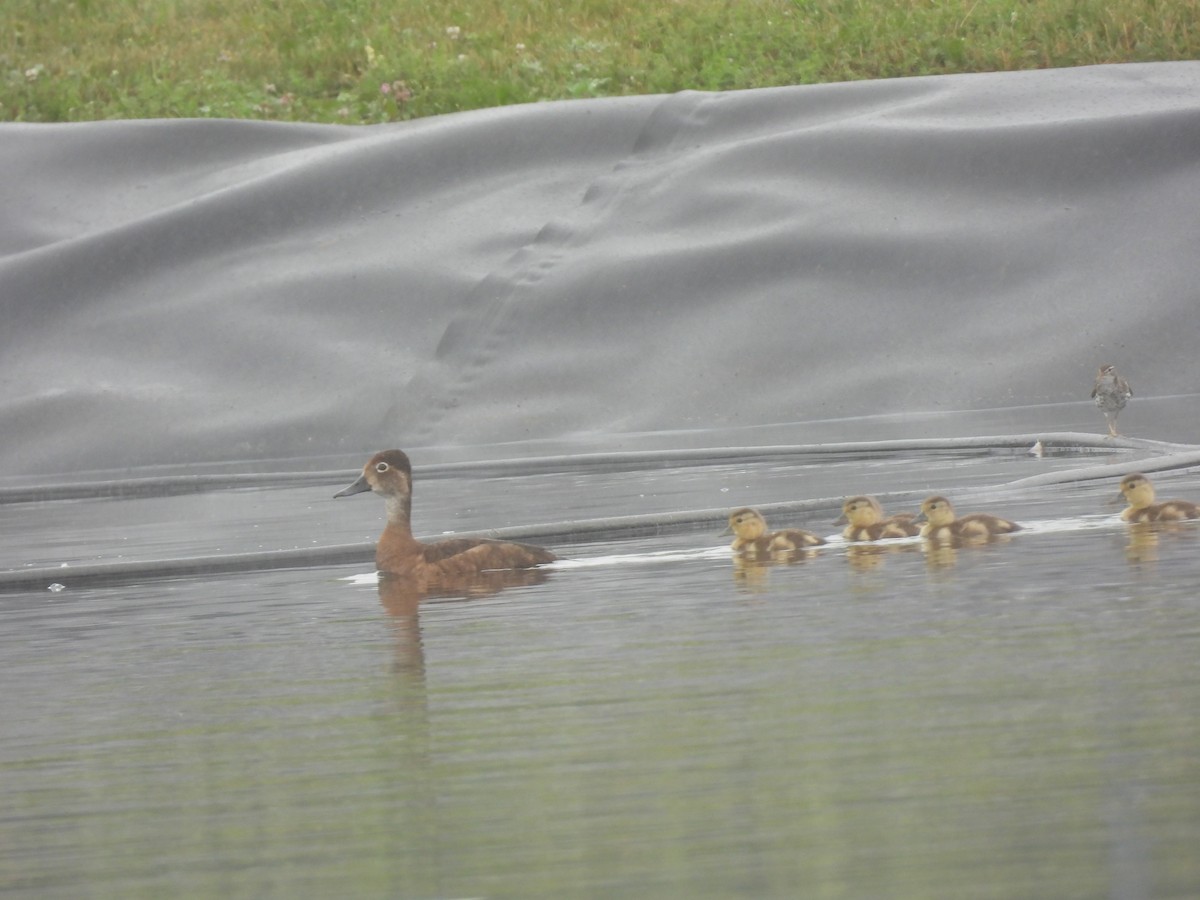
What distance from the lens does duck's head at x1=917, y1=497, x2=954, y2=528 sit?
7262 mm

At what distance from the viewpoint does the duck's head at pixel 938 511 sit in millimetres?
7262

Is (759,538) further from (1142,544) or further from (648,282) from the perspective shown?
(648,282)

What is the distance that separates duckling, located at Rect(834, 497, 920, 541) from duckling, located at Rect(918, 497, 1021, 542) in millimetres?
70

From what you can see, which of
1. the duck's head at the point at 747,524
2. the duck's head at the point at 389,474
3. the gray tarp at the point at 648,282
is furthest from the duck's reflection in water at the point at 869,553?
the gray tarp at the point at 648,282

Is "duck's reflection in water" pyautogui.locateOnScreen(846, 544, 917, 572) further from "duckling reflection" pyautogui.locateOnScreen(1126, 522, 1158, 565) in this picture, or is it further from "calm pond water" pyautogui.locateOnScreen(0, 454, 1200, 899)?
"duckling reflection" pyautogui.locateOnScreen(1126, 522, 1158, 565)

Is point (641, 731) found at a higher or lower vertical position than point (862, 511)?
lower

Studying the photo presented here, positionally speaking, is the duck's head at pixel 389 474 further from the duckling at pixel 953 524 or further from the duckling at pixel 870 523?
the duckling at pixel 953 524

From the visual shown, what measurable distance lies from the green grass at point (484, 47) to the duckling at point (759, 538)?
14.8 meters

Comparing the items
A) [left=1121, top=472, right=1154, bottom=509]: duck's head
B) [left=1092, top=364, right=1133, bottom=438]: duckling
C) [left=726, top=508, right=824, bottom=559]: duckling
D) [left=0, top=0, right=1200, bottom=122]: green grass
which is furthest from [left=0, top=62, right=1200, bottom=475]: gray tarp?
[left=1121, top=472, right=1154, bottom=509]: duck's head

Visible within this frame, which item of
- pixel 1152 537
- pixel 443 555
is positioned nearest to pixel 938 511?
pixel 1152 537

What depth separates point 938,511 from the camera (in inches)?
287

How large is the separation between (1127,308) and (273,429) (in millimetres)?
5497

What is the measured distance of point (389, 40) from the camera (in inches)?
1016

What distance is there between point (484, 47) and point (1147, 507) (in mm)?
18790
